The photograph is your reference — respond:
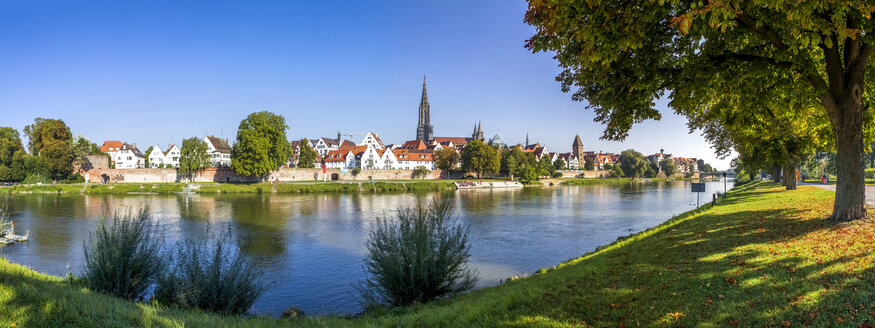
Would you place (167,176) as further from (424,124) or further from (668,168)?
(668,168)

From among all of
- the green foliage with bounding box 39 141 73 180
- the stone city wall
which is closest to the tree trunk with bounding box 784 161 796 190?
the stone city wall

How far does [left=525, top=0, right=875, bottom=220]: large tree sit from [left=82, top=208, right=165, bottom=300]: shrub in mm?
9822

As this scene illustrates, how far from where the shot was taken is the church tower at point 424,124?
6132 inches

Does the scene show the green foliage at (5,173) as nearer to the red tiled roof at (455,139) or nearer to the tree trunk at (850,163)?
the tree trunk at (850,163)

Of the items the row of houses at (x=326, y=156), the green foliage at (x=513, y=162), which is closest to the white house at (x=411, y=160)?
the row of houses at (x=326, y=156)

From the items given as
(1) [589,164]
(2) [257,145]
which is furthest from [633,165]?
(2) [257,145]

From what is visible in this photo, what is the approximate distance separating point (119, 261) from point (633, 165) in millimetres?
128350

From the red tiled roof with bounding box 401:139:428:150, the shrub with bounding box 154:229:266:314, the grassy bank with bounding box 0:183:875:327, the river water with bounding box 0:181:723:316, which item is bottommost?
the river water with bounding box 0:181:723:316

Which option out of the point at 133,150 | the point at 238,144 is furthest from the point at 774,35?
the point at 133,150

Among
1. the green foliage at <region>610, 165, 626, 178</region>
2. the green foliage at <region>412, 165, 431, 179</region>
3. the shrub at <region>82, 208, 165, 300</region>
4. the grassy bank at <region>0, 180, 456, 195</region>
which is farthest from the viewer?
the green foliage at <region>610, 165, 626, 178</region>

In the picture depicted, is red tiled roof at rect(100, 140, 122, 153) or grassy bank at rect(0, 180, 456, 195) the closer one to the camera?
grassy bank at rect(0, 180, 456, 195)

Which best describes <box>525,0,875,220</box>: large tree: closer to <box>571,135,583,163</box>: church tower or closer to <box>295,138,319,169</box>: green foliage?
<box>295,138,319,169</box>: green foliage

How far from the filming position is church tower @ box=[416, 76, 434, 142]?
156 meters

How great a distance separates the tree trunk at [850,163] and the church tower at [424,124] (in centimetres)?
14565
